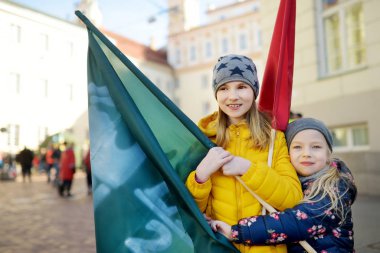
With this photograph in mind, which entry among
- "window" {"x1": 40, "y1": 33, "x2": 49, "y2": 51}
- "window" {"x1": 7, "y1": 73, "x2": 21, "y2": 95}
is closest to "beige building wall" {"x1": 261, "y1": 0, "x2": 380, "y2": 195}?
"window" {"x1": 40, "y1": 33, "x2": 49, "y2": 51}

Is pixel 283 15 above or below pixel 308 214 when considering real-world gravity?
above

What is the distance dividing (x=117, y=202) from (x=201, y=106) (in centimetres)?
4673

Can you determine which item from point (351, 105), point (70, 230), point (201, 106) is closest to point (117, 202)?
point (70, 230)

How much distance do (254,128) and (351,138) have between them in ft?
24.1

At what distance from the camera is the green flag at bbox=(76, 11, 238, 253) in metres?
2.06

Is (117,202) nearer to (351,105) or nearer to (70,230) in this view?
(70,230)

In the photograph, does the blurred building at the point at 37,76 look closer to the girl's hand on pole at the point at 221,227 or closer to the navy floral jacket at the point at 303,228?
the girl's hand on pole at the point at 221,227

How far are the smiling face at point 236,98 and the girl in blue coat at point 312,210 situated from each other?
318 mm

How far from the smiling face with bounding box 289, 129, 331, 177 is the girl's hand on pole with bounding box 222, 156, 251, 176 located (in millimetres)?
342

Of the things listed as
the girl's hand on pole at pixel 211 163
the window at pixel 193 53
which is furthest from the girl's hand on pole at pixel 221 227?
the window at pixel 193 53

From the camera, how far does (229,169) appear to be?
1.99 m

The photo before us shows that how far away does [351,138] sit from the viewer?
880cm

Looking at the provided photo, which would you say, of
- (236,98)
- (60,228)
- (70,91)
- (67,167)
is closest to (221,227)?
(236,98)

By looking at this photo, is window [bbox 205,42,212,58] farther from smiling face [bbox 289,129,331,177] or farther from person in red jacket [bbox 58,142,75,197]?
smiling face [bbox 289,129,331,177]
